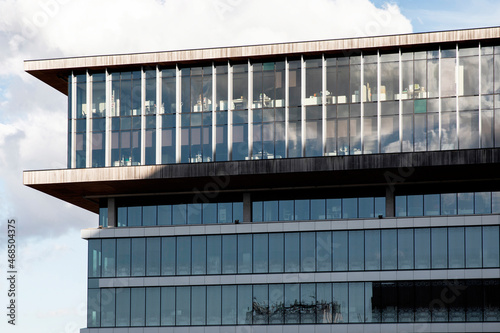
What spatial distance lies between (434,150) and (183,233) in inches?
752

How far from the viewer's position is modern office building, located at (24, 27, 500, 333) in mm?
61312

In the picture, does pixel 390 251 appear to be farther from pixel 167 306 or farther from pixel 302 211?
pixel 167 306

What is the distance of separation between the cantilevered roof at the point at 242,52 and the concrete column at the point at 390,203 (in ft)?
33.7

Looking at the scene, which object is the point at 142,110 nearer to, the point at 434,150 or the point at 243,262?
the point at 243,262

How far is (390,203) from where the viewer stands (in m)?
63.9

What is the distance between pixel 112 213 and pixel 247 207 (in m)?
10.4

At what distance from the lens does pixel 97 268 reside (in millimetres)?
66562

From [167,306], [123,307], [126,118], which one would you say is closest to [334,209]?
[167,306]

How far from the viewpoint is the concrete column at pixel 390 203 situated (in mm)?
63844

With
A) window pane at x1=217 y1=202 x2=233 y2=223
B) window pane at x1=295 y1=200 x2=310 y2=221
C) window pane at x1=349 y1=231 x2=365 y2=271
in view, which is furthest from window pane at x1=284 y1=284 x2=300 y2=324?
window pane at x1=217 y1=202 x2=233 y2=223

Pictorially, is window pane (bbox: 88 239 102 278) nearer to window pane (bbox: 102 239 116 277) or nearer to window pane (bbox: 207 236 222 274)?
window pane (bbox: 102 239 116 277)

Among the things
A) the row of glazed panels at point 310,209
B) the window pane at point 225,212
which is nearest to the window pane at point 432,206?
the row of glazed panels at point 310,209

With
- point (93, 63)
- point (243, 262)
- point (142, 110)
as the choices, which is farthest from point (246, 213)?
point (93, 63)

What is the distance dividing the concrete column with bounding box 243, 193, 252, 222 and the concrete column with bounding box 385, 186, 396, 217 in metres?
9.93
